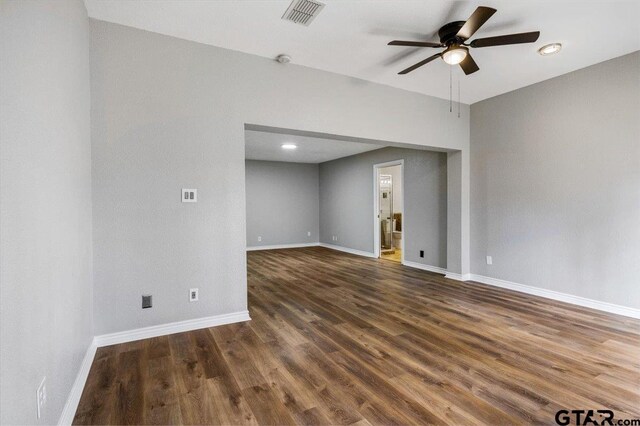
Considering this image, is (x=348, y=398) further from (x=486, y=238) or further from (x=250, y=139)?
(x=250, y=139)

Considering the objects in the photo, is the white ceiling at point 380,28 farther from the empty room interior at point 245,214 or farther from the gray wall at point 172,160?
the gray wall at point 172,160

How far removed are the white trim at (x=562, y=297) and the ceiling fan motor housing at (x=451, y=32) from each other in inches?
129

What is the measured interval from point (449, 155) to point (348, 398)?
4216mm

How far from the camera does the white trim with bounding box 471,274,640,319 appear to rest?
10.6 feet

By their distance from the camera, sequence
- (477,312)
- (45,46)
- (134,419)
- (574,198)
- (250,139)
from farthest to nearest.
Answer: (250,139), (574,198), (477,312), (134,419), (45,46)

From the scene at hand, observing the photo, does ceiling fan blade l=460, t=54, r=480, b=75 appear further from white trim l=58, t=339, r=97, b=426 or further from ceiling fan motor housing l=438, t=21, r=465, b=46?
white trim l=58, t=339, r=97, b=426

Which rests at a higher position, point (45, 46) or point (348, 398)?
point (45, 46)

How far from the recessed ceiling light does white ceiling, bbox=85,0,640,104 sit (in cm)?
5

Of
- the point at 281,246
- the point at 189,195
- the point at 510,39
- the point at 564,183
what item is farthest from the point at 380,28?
the point at 281,246

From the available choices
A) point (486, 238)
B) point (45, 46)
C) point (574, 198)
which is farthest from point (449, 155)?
point (45, 46)

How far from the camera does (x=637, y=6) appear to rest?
96.7 inches

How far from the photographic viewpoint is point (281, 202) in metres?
8.86

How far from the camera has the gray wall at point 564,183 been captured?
3.25 metres

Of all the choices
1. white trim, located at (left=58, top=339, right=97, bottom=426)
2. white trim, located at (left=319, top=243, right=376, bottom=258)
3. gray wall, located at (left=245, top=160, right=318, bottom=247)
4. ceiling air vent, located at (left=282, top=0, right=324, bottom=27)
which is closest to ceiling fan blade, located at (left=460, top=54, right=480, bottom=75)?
ceiling air vent, located at (left=282, top=0, right=324, bottom=27)
